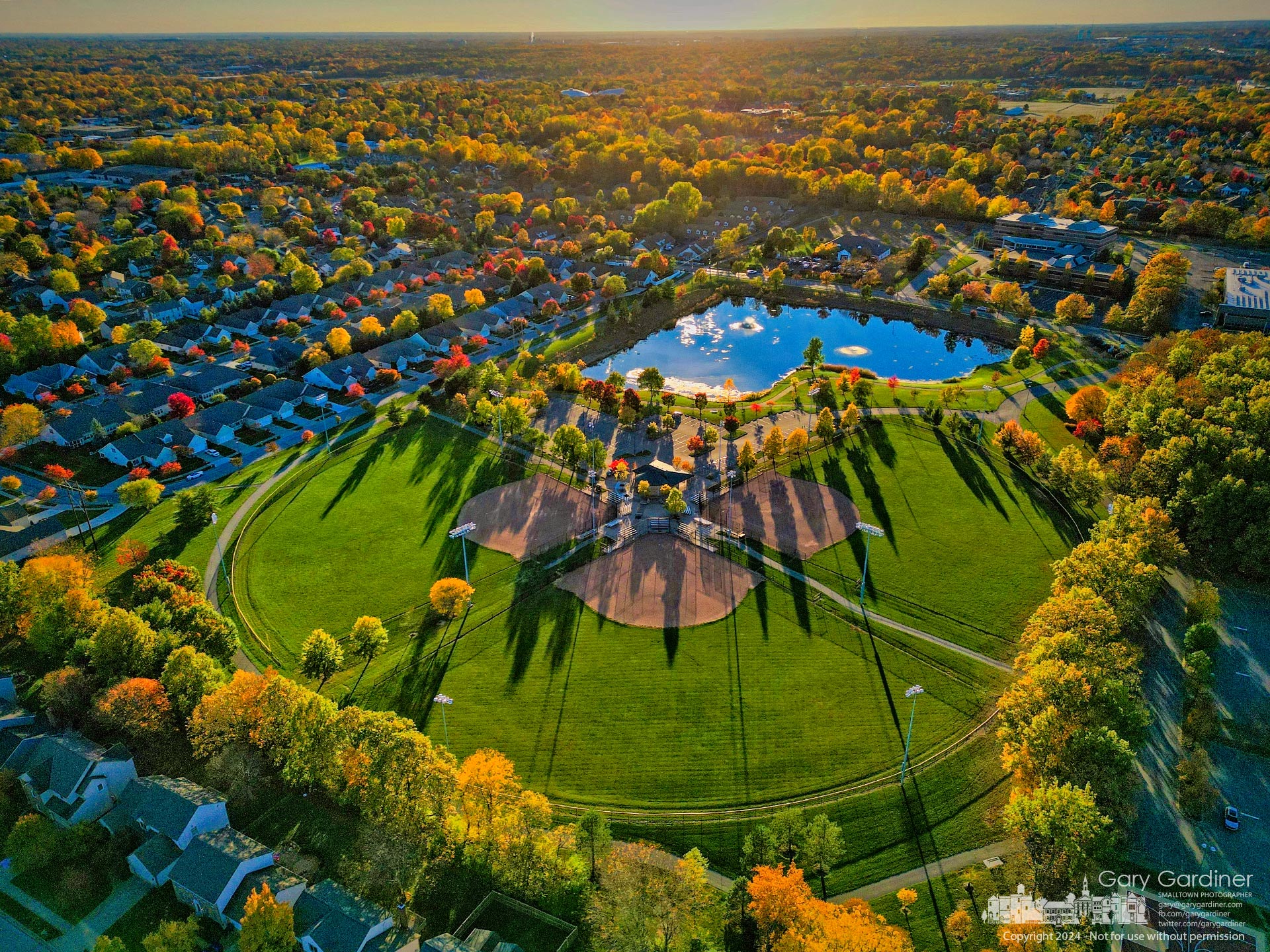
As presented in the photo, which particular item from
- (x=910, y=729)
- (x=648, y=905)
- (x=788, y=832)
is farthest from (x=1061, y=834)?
(x=648, y=905)

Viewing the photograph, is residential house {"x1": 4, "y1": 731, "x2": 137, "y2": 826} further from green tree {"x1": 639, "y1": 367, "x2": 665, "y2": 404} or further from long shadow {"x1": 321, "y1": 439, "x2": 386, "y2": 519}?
green tree {"x1": 639, "y1": 367, "x2": 665, "y2": 404}

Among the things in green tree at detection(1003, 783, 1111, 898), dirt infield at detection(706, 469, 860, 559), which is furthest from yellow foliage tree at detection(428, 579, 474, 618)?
green tree at detection(1003, 783, 1111, 898)

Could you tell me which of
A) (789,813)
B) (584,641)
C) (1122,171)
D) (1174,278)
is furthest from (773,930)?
(1122,171)

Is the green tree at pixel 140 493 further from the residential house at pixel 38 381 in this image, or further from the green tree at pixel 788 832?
the green tree at pixel 788 832

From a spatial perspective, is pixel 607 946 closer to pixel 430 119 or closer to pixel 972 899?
pixel 972 899

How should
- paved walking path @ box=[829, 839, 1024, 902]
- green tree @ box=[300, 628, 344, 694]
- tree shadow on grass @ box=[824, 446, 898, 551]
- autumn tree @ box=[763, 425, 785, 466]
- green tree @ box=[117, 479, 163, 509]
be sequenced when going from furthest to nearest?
1. autumn tree @ box=[763, 425, 785, 466]
2. tree shadow on grass @ box=[824, 446, 898, 551]
3. green tree @ box=[117, 479, 163, 509]
4. green tree @ box=[300, 628, 344, 694]
5. paved walking path @ box=[829, 839, 1024, 902]

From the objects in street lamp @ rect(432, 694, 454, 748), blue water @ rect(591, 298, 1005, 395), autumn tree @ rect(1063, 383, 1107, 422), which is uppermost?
autumn tree @ rect(1063, 383, 1107, 422)

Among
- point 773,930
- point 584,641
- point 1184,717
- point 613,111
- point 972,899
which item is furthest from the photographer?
point 613,111

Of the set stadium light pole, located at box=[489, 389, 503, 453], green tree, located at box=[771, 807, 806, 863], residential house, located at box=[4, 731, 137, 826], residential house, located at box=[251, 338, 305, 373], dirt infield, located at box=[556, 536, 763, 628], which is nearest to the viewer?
green tree, located at box=[771, 807, 806, 863]
